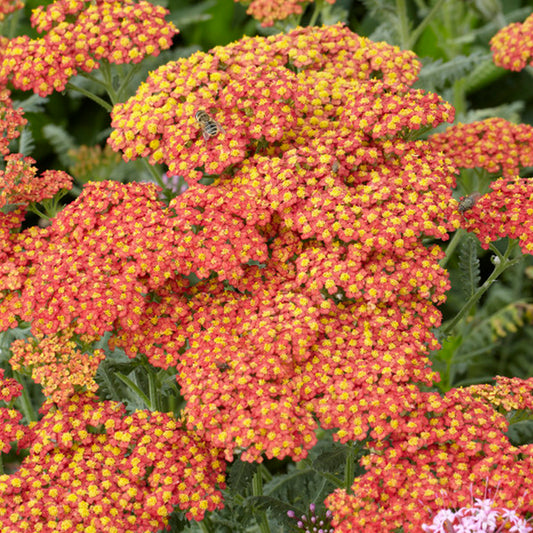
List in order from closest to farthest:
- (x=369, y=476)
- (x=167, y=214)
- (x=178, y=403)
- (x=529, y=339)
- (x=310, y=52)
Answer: (x=369, y=476)
(x=167, y=214)
(x=310, y=52)
(x=178, y=403)
(x=529, y=339)

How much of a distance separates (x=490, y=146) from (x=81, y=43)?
1.50m

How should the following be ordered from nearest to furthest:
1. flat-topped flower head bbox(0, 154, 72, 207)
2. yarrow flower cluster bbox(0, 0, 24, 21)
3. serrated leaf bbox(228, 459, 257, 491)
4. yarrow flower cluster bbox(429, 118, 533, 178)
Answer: serrated leaf bbox(228, 459, 257, 491) → flat-topped flower head bbox(0, 154, 72, 207) → yarrow flower cluster bbox(429, 118, 533, 178) → yarrow flower cluster bbox(0, 0, 24, 21)

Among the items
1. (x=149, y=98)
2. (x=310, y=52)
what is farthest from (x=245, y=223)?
(x=310, y=52)

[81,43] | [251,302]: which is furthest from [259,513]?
[81,43]

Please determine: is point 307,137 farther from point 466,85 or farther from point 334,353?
point 466,85

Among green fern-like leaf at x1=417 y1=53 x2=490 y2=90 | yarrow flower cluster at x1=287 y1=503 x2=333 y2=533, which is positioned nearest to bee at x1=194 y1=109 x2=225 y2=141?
yarrow flower cluster at x1=287 y1=503 x2=333 y2=533

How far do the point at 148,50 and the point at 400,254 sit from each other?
3.82ft

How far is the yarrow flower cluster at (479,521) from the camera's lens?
1659mm

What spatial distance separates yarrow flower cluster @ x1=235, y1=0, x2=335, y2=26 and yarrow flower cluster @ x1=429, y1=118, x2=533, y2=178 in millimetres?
829

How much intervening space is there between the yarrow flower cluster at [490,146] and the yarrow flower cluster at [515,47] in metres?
0.39

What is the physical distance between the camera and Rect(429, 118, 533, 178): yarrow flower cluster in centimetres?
263

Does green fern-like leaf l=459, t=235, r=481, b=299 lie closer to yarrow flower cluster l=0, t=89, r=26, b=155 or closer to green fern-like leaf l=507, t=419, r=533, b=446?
green fern-like leaf l=507, t=419, r=533, b=446

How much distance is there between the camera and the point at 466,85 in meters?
4.12

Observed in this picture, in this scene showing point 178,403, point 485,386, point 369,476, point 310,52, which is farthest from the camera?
point 178,403
